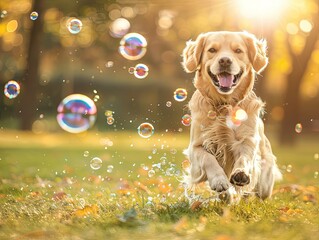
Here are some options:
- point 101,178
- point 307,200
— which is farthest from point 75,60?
point 307,200

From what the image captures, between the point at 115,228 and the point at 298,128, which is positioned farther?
the point at 298,128

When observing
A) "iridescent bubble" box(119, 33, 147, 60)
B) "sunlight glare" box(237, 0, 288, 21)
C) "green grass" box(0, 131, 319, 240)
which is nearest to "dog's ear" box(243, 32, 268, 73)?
"green grass" box(0, 131, 319, 240)

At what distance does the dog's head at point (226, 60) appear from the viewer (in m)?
5.48

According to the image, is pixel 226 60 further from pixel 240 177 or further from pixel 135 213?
pixel 135 213

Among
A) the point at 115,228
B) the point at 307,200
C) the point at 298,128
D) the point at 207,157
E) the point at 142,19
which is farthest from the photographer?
the point at 142,19

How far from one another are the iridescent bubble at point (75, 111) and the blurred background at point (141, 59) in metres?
6.55

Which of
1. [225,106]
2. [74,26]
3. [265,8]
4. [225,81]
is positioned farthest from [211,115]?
[265,8]

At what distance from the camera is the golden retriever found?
5512 mm

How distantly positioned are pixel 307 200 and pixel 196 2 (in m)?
14.7

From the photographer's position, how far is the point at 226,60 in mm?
5391

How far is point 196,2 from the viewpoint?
2066 cm

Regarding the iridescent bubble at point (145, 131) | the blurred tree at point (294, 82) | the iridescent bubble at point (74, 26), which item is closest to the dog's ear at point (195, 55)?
the iridescent bubble at point (145, 131)

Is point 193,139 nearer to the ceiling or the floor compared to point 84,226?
nearer to the ceiling

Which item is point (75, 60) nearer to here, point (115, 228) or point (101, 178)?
point (101, 178)
